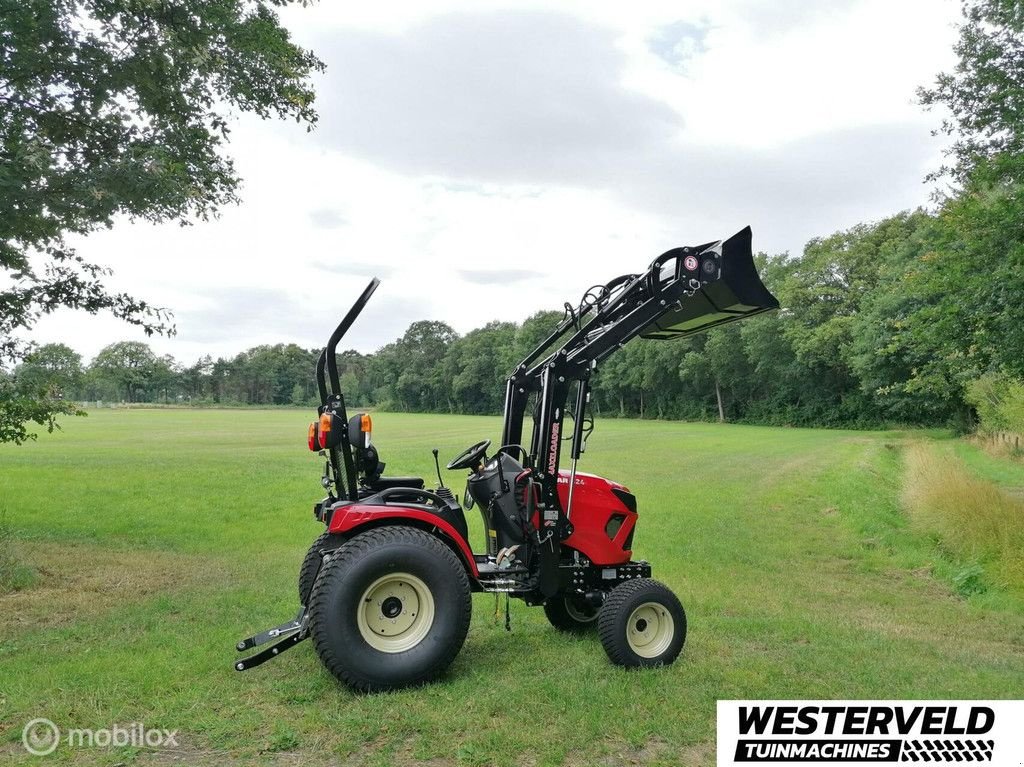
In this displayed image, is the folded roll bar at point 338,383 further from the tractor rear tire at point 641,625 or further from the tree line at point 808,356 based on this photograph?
the tractor rear tire at point 641,625

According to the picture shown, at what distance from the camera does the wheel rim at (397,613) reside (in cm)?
501

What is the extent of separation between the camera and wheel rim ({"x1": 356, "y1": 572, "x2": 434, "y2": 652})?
16.4 feet

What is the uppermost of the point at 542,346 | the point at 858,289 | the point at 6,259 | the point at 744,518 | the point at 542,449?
the point at 858,289

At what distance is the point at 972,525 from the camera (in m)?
11.4

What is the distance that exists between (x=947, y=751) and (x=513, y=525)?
3.06 meters

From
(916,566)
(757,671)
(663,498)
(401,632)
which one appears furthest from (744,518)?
(401,632)

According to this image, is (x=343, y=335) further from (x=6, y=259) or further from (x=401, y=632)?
(x=6, y=259)

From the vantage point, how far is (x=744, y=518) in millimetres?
14742

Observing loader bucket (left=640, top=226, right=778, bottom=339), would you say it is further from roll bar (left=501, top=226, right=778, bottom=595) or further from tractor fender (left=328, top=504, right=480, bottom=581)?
tractor fender (left=328, top=504, right=480, bottom=581)

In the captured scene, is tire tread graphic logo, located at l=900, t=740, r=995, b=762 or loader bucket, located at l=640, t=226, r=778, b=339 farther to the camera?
loader bucket, located at l=640, t=226, r=778, b=339

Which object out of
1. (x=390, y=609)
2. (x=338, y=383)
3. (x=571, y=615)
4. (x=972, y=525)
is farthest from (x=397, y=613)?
(x=972, y=525)

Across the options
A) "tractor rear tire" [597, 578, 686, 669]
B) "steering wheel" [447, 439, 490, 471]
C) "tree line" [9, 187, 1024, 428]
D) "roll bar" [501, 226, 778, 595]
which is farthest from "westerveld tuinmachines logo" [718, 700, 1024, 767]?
"tree line" [9, 187, 1024, 428]

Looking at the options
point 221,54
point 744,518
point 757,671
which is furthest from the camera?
point 744,518

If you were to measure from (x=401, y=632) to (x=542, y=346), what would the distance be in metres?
2.67
